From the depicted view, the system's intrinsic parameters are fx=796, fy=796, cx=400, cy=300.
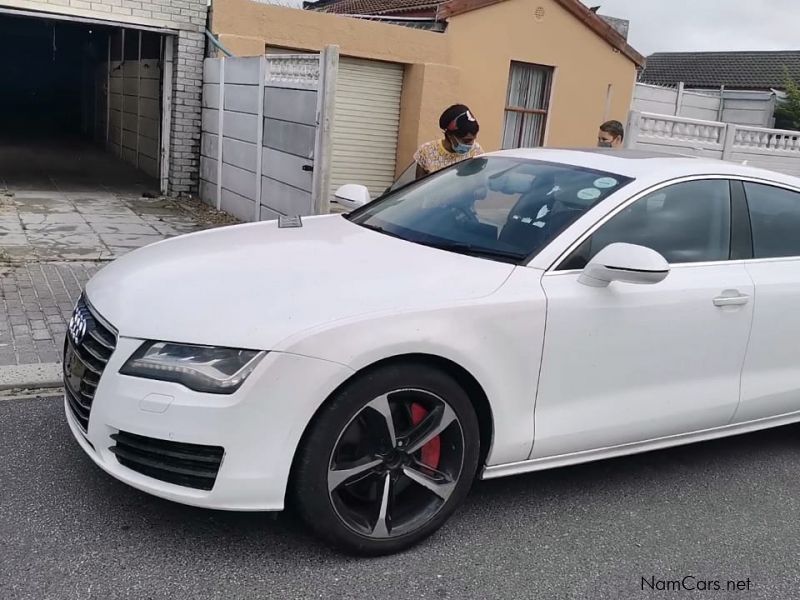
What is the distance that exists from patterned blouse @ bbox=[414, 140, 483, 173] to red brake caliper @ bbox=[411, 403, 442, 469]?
2.93 m

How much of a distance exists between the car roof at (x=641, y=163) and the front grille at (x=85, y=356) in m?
2.31

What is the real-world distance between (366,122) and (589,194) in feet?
31.5

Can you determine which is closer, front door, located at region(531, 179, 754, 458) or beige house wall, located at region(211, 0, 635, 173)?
front door, located at region(531, 179, 754, 458)

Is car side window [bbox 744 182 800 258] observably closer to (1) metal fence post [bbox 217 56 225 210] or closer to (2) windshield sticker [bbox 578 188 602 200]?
(2) windshield sticker [bbox 578 188 602 200]

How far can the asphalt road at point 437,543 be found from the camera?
2877mm

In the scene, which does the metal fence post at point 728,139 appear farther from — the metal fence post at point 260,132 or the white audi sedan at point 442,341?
the white audi sedan at point 442,341

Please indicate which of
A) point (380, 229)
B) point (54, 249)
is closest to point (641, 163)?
point (380, 229)

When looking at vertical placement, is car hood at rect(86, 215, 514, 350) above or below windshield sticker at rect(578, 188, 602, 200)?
below

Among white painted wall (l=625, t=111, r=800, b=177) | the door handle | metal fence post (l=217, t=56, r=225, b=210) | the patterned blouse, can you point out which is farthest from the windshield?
metal fence post (l=217, t=56, r=225, b=210)

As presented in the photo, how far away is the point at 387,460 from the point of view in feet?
9.93

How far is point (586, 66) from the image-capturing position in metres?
14.2

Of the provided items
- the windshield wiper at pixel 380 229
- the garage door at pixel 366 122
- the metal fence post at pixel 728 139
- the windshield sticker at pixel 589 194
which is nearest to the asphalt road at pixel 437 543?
the windshield wiper at pixel 380 229

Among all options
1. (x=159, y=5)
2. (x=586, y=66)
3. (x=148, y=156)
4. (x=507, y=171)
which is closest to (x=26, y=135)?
(x=148, y=156)

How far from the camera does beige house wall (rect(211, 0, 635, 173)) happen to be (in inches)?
440
